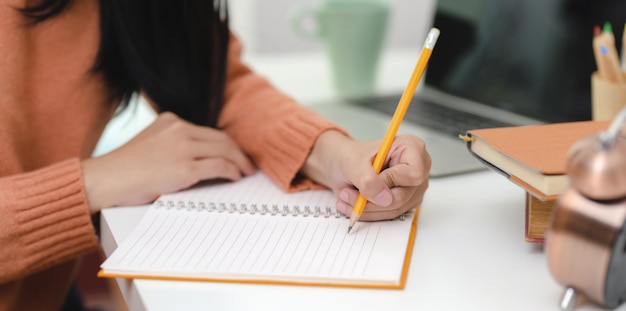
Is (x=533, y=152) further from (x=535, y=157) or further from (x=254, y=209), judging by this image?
(x=254, y=209)

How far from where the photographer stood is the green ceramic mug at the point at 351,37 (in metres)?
1.01

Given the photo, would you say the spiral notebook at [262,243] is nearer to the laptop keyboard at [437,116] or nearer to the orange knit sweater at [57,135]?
the orange knit sweater at [57,135]

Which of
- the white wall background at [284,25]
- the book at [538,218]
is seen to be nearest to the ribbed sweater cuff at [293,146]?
the book at [538,218]

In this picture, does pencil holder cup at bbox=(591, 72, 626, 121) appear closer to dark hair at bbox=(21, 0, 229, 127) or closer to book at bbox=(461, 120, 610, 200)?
book at bbox=(461, 120, 610, 200)

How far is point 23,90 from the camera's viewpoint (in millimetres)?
693

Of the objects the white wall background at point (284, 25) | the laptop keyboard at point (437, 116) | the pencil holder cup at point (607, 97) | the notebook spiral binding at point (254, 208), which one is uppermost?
the pencil holder cup at point (607, 97)

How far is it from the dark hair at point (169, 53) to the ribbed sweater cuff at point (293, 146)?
0.44 ft

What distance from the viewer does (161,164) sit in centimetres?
64

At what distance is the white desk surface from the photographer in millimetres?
453

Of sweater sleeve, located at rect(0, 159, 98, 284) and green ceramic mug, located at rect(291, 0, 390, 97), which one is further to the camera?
green ceramic mug, located at rect(291, 0, 390, 97)

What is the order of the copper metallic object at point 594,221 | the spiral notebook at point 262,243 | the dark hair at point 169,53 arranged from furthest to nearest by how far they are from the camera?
the dark hair at point 169,53 < the spiral notebook at point 262,243 < the copper metallic object at point 594,221

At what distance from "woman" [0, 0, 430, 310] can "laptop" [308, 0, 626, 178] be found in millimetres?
137

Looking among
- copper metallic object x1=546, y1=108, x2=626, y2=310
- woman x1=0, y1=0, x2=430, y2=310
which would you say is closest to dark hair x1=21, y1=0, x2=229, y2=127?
woman x1=0, y1=0, x2=430, y2=310

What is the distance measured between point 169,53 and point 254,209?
0.30m
